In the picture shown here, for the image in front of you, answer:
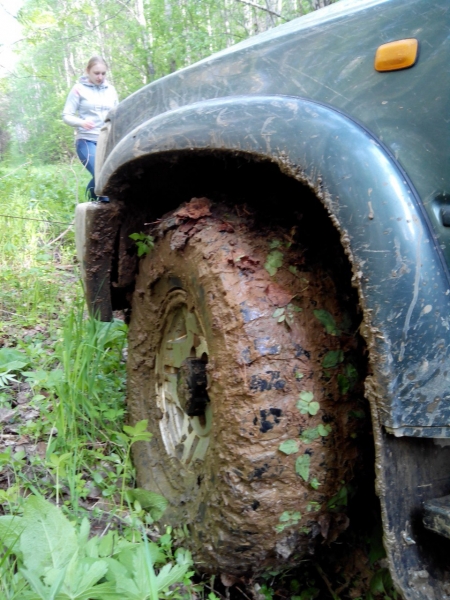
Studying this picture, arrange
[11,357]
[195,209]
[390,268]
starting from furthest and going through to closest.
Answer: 1. [11,357]
2. [195,209]
3. [390,268]

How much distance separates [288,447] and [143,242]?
970 mm

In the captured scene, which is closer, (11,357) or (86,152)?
(11,357)

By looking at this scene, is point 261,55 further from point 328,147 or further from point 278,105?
point 328,147

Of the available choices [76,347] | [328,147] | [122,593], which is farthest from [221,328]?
[76,347]

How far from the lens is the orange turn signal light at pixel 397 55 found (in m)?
1.08

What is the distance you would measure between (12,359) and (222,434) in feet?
5.61

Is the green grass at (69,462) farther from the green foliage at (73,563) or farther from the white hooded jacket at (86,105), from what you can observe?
the white hooded jacket at (86,105)

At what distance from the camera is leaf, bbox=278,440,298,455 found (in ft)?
4.50

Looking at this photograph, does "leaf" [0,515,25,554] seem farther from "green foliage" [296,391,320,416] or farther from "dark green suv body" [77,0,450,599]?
"dark green suv body" [77,0,450,599]

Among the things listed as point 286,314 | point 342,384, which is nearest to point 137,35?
point 286,314

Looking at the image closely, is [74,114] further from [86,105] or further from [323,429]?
[323,429]

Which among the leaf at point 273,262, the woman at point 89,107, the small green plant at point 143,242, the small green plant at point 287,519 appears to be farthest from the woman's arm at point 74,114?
the small green plant at point 287,519

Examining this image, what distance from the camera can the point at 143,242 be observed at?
2.01 m

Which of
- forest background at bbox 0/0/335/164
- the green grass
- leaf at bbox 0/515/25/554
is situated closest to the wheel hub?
the green grass
